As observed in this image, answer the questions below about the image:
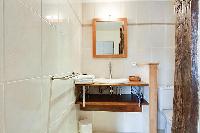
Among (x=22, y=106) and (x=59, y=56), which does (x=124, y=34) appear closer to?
(x=59, y=56)

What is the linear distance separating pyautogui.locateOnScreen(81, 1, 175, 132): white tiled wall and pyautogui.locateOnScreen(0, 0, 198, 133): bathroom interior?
14 millimetres

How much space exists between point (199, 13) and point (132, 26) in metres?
2.12

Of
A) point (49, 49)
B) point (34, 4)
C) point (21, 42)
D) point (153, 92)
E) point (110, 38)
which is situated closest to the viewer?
point (21, 42)

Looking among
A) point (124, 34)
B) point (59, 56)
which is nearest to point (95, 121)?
point (124, 34)

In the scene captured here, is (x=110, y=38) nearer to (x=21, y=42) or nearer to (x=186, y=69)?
(x=186, y=69)

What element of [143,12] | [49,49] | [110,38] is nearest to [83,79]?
[110,38]

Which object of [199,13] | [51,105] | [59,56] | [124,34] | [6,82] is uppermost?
[124,34]

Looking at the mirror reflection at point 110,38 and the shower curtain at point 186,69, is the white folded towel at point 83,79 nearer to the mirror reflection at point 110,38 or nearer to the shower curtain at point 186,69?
the mirror reflection at point 110,38

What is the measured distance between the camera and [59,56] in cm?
148

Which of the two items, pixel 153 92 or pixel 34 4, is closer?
pixel 34 4

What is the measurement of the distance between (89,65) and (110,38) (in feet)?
1.60

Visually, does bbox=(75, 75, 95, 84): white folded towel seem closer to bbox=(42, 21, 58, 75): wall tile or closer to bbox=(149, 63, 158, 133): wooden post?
bbox=(149, 63, 158, 133): wooden post

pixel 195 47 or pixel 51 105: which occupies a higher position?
pixel 195 47

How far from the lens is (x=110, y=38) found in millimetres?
2844
